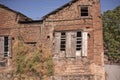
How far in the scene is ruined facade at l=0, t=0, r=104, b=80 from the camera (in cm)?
2538

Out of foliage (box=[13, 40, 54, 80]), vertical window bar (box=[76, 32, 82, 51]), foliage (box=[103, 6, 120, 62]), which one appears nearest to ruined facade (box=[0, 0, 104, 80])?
vertical window bar (box=[76, 32, 82, 51])

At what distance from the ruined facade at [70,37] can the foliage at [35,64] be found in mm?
815

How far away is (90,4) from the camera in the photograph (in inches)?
1033

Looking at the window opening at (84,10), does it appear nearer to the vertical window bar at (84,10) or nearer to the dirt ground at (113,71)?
the vertical window bar at (84,10)

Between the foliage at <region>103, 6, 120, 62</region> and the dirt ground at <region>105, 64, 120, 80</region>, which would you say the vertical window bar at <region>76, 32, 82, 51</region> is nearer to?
the dirt ground at <region>105, 64, 120, 80</region>

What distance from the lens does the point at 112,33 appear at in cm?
3881

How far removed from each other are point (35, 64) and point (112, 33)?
16.8m

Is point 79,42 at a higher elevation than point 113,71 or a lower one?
higher

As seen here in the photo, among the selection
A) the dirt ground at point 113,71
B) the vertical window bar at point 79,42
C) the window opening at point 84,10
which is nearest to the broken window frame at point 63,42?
the vertical window bar at point 79,42

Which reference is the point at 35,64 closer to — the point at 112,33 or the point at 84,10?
the point at 84,10

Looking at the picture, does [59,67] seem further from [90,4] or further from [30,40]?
[90,4]

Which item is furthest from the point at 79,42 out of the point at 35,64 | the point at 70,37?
the point at 35,64

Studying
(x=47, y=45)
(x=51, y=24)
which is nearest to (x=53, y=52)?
(x=47, y=45)

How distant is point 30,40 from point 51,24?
2401 millimetres
